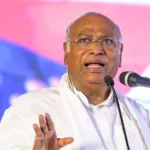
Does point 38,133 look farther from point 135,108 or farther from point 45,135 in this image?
point 135,108

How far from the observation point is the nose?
1.52 m

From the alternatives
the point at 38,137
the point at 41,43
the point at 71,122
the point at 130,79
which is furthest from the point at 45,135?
the point at 41,43

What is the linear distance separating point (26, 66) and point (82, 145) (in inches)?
21.6

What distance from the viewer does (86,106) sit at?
156 cm

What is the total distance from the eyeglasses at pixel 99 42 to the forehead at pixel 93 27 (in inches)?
0.9

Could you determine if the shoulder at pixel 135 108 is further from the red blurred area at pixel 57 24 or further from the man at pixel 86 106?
the red blurred area at pixel 57 24

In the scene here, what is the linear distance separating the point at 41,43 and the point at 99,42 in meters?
0.39

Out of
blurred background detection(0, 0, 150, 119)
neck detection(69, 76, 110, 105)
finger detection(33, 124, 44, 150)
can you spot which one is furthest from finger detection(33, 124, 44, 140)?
blurred background detection(0, 0, 150, 119)

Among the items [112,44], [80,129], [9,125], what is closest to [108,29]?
[112,44]

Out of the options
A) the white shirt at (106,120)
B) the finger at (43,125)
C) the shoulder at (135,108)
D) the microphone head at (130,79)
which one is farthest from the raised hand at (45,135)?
the shoulder at (135,108)

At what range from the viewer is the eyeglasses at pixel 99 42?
1548 mm

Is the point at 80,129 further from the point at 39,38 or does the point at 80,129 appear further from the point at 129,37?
the point at 129,37

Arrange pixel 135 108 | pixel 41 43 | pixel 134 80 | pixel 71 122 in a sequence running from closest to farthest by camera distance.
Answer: pixel 134 80
pixel 71 122
pixel 135 108
pixel 41 43

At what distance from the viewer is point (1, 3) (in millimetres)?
1827
